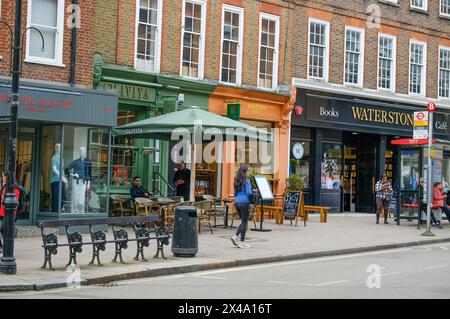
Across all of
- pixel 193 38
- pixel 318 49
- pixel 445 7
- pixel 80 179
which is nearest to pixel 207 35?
pixel 193 38

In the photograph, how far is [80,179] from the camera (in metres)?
19.1

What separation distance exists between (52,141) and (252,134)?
204 inches

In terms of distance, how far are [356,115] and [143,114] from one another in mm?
9952

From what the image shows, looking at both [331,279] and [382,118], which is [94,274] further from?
[382,118]

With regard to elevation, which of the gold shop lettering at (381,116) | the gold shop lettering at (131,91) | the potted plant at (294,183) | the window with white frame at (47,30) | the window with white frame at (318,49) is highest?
the window with white frame at (318,49)

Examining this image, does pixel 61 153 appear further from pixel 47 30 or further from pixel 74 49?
pixel 47 30

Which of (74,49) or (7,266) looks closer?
(7,266)

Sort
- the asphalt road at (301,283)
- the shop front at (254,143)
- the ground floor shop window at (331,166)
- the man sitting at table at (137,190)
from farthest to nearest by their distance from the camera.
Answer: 1. the ground floor shop window at (331,166)
2. the shop front at (254,143)
3. the man sitting at table at (137,190)
4. the asphalt road at (301,283)

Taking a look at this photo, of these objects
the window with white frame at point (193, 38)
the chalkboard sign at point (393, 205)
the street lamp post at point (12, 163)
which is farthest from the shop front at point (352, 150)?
the street lamp post at point (12, 163)

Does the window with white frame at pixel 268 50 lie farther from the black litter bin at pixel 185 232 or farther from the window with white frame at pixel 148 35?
the black litter bin at pixel 185 232

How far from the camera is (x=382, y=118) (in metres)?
29.7

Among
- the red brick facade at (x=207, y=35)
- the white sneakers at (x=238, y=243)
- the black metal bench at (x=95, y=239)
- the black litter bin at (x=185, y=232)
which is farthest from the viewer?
the red brick facade at (x=207, y=35)

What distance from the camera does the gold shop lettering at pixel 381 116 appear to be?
2875cm

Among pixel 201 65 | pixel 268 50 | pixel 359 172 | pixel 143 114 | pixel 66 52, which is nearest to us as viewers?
pixel 66 52
